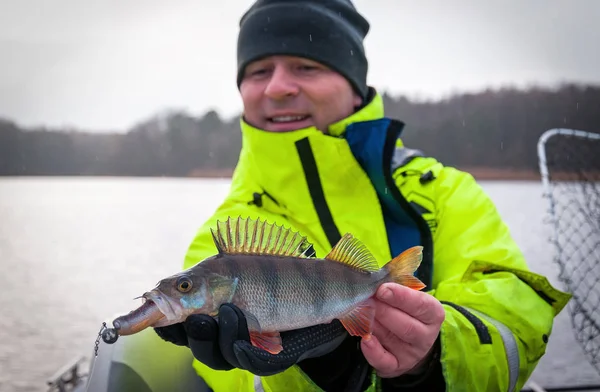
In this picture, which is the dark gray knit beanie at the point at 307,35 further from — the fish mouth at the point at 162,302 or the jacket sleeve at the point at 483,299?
the fish mouth at the point at 162,302

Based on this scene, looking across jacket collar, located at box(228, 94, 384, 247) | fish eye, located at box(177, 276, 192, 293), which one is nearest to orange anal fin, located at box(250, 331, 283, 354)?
fish eye, located at box(177, 276, 192, 293)

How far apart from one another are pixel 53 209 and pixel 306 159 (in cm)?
3255

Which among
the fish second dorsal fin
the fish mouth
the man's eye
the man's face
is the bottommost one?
the fish mouth

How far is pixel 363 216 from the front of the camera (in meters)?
2.70

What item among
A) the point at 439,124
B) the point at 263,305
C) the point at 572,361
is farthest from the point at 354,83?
the point at 439,124

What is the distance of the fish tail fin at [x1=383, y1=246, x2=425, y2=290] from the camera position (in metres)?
1.74

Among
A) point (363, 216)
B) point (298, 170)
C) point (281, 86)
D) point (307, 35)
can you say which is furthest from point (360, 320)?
point (307, 35)

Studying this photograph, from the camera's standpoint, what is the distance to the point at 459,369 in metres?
2.03

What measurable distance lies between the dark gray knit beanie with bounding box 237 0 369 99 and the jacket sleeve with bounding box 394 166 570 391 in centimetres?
96

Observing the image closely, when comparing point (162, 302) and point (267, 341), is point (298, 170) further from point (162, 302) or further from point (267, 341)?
point (162, 302)

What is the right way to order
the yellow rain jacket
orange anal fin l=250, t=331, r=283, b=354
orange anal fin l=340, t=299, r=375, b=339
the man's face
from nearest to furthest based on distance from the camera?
orange anal fin l=250, t=331, r=283, b=354 → orange anal fin l=340, t=299, r=375, b=339 → the yellow rain jacket → the man's face

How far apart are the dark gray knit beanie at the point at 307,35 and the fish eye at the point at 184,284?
5.82 feet

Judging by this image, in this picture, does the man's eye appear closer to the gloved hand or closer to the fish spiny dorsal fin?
the fish spiny dorsal fin

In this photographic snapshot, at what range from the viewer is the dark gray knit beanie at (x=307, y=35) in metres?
2.94
